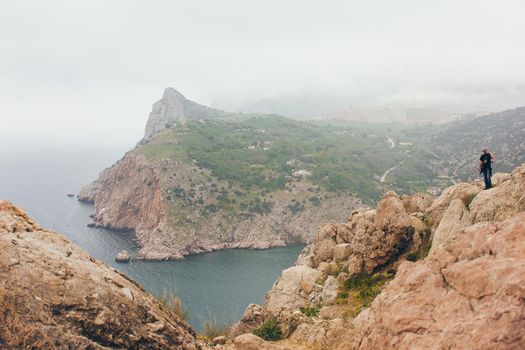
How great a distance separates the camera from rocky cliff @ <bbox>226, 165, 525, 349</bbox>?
1124 centimetres

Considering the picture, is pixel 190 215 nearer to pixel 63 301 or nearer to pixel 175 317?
pixel 175 317

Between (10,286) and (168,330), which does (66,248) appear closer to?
(10,286)

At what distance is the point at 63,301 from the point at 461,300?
12611 mm

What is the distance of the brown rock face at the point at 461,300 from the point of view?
10570 mm

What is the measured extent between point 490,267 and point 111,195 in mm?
202474

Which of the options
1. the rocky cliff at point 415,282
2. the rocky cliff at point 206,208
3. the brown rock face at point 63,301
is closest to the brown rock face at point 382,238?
the rocky cliff at point 415,282

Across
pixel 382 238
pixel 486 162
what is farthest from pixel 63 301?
pixel 486 162

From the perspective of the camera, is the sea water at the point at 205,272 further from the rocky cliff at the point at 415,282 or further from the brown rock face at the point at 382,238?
the brown rock face at the point at 382,238

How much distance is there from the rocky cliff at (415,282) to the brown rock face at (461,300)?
32 millimetres

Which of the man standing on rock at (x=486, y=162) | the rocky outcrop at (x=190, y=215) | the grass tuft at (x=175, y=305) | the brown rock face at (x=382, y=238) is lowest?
the rocky outcrop at (x=190, y=215)

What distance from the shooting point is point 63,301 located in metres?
13.2

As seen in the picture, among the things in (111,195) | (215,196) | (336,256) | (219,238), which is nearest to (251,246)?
(219,238)

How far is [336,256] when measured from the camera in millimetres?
38844

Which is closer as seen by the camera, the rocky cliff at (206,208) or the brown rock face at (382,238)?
the brown rock face at (382,238)
